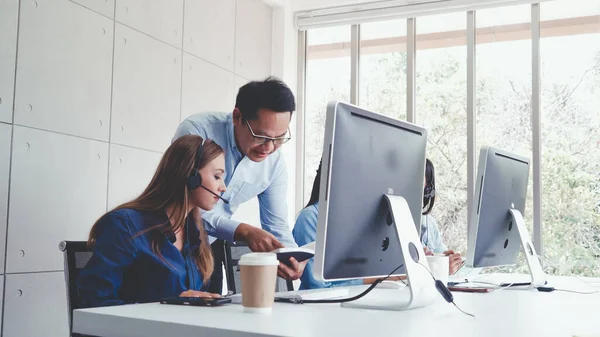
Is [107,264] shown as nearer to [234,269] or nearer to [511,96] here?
[234,269]

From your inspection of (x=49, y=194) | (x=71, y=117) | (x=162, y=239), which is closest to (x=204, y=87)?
(x=71, y=117)

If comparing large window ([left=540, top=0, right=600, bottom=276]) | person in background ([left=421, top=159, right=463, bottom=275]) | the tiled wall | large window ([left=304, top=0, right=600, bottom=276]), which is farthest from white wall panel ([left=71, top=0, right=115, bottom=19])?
large window ([left=540, top=0, right=600, bottom=276])

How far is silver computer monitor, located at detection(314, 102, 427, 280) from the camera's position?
1344mm

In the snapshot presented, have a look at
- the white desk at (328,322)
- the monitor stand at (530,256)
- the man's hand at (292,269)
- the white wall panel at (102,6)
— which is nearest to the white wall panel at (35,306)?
the white wall panel at (102,6)

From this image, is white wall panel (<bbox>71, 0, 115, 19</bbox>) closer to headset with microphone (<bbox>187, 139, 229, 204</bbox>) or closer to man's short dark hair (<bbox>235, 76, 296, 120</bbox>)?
man's short dark hair (<bbox>235, 76, 296, 120</bbox>)

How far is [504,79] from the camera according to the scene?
421 cm

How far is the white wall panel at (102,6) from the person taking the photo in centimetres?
287

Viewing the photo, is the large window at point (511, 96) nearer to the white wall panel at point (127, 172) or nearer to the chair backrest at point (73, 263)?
the white wall panel at point (127, 172)

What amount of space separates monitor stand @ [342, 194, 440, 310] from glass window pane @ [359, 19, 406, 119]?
120 inches

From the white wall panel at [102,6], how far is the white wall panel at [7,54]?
1.26 ft

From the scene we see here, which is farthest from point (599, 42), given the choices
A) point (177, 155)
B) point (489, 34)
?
point (177, 155)

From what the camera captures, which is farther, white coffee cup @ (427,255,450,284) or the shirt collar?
the shirt collar

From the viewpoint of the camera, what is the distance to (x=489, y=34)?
4.26m

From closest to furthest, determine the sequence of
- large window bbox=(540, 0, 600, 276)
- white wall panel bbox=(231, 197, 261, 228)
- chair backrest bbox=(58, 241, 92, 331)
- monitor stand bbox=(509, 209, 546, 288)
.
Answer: chair backrest bbox=(58, 241, 92, 331) < monitor stand bbox=(509, 209, 546, 288) < large window bbox=(540, 0, 600, 276) < white wall panel bbox=(231, 197, 261, 228)
